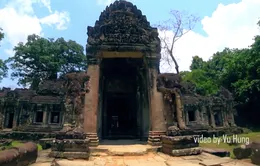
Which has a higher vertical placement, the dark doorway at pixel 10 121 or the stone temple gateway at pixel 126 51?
the stone temple gateway at pixel 126 51

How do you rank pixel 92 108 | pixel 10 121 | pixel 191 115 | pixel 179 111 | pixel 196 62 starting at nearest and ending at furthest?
pixel 179 111, pixel 92 108, pixel 191 115, pixel 10 121, pixel 196 62

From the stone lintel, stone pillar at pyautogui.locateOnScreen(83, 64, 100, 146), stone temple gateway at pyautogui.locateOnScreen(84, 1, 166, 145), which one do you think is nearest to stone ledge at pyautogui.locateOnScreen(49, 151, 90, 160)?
stone pillar at pyautogui.locateOnScreen(83, 64, 100, 146)

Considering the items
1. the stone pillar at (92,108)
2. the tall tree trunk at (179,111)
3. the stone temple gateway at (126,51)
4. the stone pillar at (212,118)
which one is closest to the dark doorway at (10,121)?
the stone temple gateway at (126,51)

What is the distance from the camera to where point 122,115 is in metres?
14.8

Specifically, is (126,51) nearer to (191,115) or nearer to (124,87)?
(124,87)

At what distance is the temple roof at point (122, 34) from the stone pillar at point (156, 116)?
1.65m

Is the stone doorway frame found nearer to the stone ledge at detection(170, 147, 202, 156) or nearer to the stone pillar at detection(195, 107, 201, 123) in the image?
the stone ledge at detection(170, 147, 202, 156)

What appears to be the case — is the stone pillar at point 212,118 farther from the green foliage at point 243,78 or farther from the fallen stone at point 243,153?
the fallen stone at point 243,153

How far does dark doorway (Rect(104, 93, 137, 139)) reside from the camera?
13.0m

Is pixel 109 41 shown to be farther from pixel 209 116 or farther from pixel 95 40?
pixel 209 116

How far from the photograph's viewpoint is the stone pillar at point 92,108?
8305 mm

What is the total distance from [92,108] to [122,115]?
6412 millimetres

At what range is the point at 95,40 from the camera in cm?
916

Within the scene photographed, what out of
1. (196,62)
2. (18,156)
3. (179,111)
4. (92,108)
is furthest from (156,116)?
(196,62)
